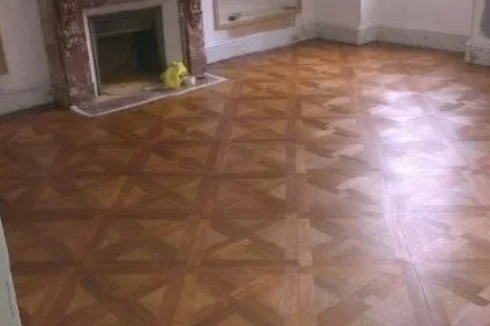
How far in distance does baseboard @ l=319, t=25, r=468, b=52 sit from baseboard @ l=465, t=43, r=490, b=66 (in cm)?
A: 31

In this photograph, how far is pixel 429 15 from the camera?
520 cm

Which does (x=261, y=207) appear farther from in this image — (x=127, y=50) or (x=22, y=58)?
(x=127, y=50)

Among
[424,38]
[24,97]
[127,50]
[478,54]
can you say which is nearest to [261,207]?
[24,97]

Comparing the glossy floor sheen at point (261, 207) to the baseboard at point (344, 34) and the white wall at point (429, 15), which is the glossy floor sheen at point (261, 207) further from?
the baseboard at point (344, 34)

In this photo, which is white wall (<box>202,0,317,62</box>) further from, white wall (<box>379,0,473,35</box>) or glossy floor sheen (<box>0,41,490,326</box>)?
glossy floor sheen (<box>0,41,490,326</box>)

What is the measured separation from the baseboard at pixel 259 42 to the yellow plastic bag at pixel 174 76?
2.12ft

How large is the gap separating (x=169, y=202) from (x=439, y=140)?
146 centimetres

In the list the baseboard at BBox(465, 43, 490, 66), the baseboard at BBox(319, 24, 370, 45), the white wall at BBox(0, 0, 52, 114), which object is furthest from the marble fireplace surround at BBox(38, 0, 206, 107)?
the baseboard at BBox(465, 43, 490, 66)

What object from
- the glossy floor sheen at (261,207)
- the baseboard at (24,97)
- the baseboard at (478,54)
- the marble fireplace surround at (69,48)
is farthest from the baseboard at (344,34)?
the baseboard at (24,97)

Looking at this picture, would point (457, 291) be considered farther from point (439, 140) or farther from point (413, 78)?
point (413, 78)

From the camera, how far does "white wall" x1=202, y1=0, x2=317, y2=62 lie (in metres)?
5.09

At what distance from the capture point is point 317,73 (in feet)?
15.4

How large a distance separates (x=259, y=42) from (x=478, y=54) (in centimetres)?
172

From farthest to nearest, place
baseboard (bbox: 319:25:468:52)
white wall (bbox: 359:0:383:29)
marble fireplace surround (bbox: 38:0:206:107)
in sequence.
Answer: white wall (bbox: 359:0:383:29) < baseboard (bbox: 319:25:468:52) < marble fireplace surround (bbox: 38:0:206:107)
